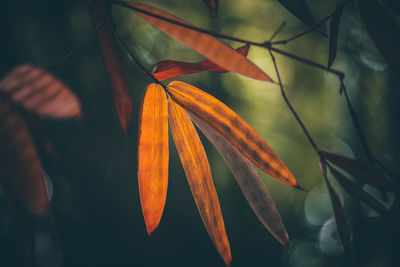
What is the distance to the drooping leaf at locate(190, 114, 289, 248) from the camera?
0.34 meters

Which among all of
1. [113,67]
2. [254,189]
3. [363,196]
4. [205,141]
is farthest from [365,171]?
[205,141]

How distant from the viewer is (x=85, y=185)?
1.86 m

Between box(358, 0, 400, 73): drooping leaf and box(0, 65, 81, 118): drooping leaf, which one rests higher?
box(0, 65, 81, 118): drooping leaf

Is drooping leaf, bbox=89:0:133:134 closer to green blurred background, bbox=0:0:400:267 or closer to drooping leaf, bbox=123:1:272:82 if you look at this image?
drooping leaf, bbox=123:1:272:82

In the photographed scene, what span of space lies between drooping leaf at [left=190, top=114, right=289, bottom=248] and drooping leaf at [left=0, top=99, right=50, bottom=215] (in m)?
0.20

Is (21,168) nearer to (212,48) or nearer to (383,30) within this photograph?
(212,48)

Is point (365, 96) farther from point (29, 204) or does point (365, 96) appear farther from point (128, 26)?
point (29, 204)

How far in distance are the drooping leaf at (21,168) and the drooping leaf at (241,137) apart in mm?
189

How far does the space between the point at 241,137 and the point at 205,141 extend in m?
2.20

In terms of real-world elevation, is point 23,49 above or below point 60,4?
below

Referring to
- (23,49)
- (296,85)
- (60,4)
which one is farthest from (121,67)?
(296,85)

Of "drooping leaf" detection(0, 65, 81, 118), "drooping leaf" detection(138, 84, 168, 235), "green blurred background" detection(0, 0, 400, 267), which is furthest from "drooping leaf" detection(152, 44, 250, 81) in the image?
"green blurred background" detection(0, 0, 400, 267)

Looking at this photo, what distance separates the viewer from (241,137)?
1.08 feet

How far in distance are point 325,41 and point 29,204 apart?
2.65 m
